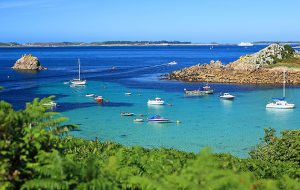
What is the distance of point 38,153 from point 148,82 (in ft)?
284

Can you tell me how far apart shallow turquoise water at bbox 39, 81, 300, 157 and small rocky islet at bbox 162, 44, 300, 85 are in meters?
14.5

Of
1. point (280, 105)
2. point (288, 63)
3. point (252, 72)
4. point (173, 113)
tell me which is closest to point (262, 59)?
point (288, 63)

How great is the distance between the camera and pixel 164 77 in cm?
10175

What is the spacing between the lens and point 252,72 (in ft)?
326

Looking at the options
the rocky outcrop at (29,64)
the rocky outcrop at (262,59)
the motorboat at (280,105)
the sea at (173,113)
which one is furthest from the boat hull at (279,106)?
the rocky outcrop at (29,64)

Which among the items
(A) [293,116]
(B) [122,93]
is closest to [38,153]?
(A) [293,116]

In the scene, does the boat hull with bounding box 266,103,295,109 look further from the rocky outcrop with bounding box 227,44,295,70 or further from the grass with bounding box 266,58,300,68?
the grass with bounding box 266,58,300,68

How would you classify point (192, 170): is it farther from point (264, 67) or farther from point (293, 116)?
point (264, 67)

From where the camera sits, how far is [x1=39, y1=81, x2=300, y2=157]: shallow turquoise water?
4006 centimetres

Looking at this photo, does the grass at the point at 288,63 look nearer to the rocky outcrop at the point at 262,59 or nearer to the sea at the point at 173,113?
the rocky outcrop at the point at 262,59

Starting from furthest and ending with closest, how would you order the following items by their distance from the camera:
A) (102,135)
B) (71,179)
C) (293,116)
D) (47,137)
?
(293,116) < (102,135) < (47,137) < (71,179)

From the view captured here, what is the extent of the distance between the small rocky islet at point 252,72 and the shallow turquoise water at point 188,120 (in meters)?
14.5

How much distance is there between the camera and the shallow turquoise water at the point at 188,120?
40.1 meters

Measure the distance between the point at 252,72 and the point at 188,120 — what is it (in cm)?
5369
